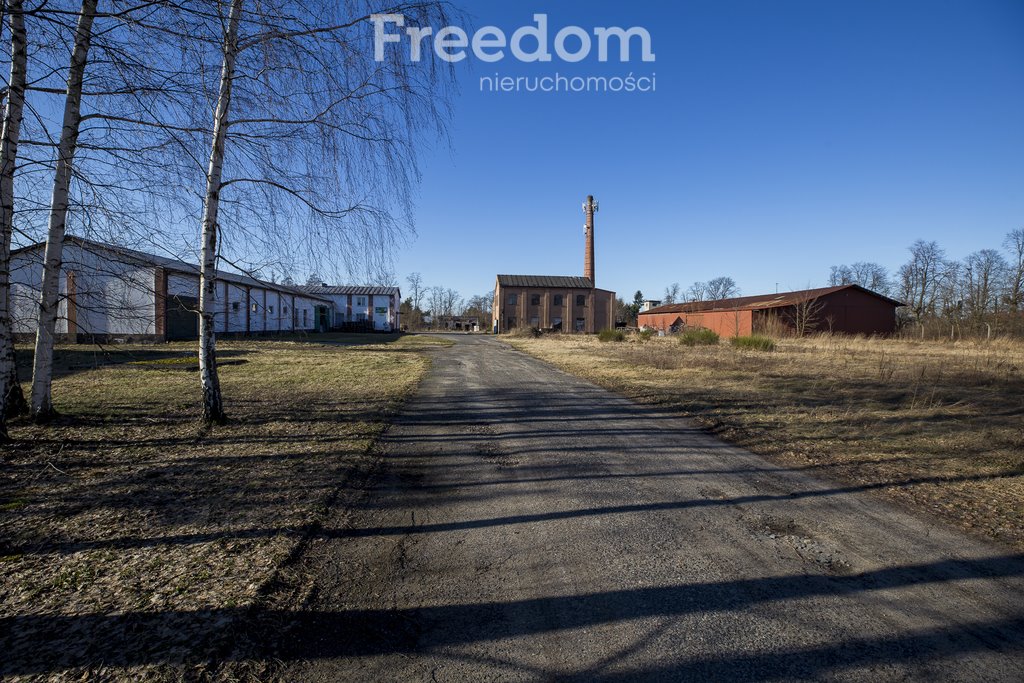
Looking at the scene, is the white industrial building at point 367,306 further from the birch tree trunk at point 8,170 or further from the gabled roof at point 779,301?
the birch tree trunk at point 8,170

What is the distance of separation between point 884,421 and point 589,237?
56254mm

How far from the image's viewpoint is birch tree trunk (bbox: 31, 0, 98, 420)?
589cm

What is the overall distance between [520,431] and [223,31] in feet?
20.0

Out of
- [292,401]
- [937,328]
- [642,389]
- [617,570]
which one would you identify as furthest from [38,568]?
[937,328]

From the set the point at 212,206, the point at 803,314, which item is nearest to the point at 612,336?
the point at 803,314

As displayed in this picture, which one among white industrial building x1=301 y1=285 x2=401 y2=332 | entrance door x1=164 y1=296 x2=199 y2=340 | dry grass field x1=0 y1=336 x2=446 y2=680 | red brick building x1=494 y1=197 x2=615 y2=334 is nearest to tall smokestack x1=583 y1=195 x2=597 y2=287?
red brick building x1=494 y1=197 x2=615 y2=334

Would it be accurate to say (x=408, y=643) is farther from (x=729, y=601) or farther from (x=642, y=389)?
(x=642, y=389)

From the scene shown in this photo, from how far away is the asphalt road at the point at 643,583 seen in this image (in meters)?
2.36

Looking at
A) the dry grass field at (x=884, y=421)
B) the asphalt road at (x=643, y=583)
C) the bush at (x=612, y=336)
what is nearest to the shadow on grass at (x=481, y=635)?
the asphalt road at (x=643, y=583)

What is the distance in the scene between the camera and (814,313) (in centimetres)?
3919

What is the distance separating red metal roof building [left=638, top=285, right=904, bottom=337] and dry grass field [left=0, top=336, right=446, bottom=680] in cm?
3758

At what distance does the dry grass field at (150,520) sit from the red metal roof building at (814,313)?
123ft

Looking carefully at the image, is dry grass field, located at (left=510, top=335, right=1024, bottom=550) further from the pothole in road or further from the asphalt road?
the pothole in road

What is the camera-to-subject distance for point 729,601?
286 cm
